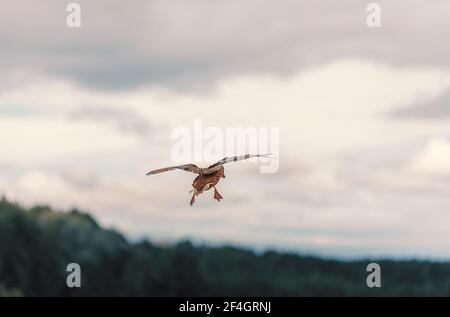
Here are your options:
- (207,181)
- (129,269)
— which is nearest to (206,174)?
(207,181)

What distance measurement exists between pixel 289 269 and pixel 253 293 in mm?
8511

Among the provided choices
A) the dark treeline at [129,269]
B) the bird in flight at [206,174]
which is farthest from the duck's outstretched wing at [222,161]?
the dark treeline at [129,269]

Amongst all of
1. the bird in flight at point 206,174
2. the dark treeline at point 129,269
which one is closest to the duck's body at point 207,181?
the bird in flight at point 206,174

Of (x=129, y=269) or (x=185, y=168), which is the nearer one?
(x=185, y=168)

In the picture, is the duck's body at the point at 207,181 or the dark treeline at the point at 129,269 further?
the dark treeline at the point at 129,269

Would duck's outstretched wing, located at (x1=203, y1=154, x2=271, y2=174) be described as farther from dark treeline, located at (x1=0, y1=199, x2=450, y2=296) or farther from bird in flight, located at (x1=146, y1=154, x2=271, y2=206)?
dark treeline, located at (x1=0, y1=199, x2=450, y2=296)

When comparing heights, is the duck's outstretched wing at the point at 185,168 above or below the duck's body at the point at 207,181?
above

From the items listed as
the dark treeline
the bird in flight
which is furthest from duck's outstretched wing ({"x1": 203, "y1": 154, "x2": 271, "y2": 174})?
the dark treeline

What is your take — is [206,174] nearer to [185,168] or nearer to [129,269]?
[185,168]

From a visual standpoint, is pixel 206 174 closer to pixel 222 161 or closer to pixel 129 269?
pixel 222 161

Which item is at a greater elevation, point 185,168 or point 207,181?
point 185,168

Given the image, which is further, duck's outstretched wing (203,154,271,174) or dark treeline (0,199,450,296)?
dark treeline (0,199,450,296)

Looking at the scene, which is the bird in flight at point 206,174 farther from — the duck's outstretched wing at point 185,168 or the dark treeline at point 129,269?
the dark treeline at point 129,269
